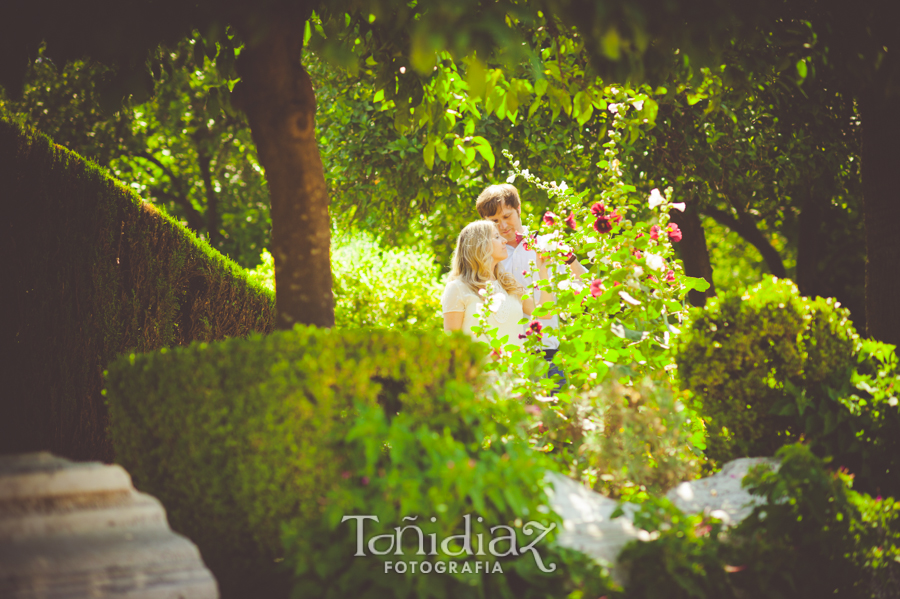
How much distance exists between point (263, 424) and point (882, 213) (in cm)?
506

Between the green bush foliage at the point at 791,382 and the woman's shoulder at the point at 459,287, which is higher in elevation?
the woman's shoulder at the point at 459,287

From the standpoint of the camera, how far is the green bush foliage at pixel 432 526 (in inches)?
91.6

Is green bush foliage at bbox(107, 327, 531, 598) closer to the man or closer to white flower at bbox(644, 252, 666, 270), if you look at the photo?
white flower at bbox(644, 252, 666, 270)

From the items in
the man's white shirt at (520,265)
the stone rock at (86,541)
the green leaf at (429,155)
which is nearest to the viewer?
the stone rock at (86,541)

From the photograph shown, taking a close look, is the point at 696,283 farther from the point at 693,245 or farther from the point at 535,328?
the point at 693,245

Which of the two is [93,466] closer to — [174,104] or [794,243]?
[174,104]

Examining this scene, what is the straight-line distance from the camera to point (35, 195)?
15.4 ft

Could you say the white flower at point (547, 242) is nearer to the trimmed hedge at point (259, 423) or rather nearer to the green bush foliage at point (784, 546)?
the trimmed hedge at point (259, 423)

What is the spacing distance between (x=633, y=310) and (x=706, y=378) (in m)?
0.88

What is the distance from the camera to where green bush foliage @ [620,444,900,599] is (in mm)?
2539

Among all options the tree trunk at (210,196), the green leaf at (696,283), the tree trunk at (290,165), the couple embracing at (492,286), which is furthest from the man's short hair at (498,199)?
the tree trunk at (210,196)

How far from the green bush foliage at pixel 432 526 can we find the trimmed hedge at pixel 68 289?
10.3 ft

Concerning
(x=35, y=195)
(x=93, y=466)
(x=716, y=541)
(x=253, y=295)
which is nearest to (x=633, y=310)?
(x=716, y=541)

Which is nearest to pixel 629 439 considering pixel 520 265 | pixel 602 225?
pixel 602 225
